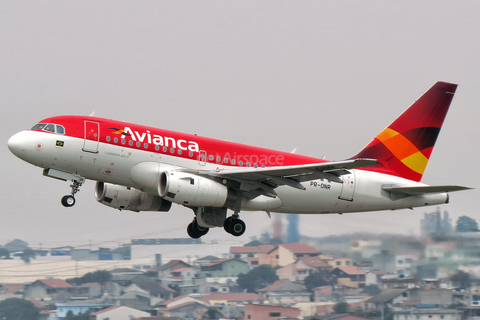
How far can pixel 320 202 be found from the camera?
3500 cm

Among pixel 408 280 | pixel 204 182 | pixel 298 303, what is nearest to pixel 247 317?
pixel 298 303

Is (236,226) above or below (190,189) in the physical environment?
below

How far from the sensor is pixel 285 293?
186 feet

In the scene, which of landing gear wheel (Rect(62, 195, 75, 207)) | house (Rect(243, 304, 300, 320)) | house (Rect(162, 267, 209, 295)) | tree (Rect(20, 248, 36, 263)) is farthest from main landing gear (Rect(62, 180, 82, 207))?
tree (Rect(20, 248, 36, 263))

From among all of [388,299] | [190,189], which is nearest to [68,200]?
[190,189]

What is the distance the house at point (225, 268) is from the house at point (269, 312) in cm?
925

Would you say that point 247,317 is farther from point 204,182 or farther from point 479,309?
point 204,182

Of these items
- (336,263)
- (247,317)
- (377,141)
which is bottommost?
(247,317)

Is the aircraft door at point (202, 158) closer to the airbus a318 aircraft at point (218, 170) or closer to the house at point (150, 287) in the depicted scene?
the airbus a318 aircraft at point (218, 170)

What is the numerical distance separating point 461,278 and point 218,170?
22.6 m

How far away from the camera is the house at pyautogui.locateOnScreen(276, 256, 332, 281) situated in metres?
53.4

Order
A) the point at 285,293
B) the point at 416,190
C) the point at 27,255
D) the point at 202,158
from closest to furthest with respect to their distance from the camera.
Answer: the point at 202,158, the point at 416,190, the point at 285,293, the point at 27,255

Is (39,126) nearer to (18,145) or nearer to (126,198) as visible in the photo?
(18,145)

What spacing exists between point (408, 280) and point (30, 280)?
103ft
